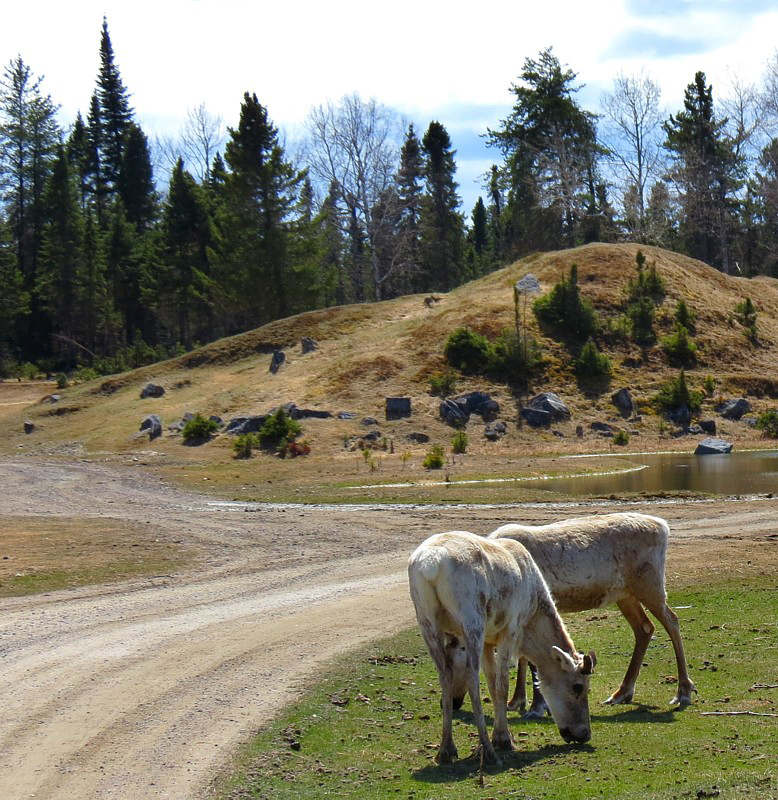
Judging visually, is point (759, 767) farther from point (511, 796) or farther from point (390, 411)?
point (390, 411)

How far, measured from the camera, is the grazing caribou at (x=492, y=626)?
929cm

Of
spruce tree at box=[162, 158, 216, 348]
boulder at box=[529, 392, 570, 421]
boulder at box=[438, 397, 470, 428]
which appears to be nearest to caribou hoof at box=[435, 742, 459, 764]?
boulder at box=[438, 397, 470, 428]

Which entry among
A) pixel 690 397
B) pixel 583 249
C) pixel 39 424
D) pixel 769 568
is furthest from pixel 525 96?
pixel 769 568

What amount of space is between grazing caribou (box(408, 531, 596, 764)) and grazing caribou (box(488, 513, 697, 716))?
1102 mm

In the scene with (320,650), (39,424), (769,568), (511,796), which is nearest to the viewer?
(511,796)

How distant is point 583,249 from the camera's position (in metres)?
72.6

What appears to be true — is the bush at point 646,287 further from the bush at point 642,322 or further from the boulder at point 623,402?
the boulder at point 623,402

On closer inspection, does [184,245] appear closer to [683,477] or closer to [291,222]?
[291,222]

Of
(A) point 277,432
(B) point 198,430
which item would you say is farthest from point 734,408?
(B) point 198,430

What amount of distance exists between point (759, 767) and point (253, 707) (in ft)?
17.8

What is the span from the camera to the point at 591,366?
57.7 m

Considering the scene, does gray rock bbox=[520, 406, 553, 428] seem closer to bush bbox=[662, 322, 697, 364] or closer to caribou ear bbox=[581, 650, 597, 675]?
bush bbox=[662, 322, 697, 364]

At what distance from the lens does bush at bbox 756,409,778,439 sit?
5056 cm

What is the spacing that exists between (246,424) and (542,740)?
40849 mm
